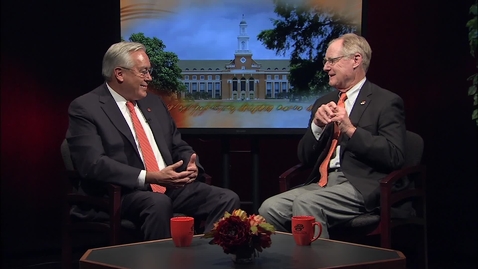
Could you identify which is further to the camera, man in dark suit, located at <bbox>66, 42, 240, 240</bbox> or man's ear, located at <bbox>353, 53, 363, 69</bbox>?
man's ear, located at <bbox>353, 53, 363, 69</bbox>

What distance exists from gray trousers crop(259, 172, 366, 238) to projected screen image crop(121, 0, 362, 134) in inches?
32.3

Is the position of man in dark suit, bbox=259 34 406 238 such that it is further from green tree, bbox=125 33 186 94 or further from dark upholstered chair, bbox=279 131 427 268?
green tree, bbox=125 33 186 94

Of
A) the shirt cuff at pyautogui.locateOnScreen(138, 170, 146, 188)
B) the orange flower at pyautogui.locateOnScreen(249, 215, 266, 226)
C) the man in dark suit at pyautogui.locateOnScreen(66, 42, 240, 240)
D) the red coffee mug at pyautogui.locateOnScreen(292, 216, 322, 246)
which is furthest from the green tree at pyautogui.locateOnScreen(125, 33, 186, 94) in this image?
the orange flower at pyautogui.locateOnScreen(249, 215, 266, 226)

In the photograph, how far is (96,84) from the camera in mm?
5164

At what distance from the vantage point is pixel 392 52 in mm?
5062

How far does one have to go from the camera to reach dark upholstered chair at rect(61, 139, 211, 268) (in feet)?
11.5

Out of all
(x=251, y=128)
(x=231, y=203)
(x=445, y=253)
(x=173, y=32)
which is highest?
(x=173, y=32)

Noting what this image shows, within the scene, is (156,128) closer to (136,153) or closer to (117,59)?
(136,153)

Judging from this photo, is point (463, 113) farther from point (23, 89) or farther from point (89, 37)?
point (23, 89)

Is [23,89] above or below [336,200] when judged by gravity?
above

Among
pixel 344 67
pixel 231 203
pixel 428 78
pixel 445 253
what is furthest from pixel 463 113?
pixel 231 203

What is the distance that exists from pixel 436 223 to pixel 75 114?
9.30ft

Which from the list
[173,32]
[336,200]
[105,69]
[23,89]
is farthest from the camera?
[23,89]

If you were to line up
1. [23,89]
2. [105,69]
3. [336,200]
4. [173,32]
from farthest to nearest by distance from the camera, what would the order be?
[23,89] → [173,32] → [105,69] → [336,200]
